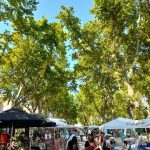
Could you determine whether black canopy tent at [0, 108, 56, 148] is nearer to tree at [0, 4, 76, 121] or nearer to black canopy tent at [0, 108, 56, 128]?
black canopy tent at [0, 108, 56, 128]

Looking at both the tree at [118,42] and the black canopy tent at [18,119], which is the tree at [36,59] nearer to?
the tree at [118,42]

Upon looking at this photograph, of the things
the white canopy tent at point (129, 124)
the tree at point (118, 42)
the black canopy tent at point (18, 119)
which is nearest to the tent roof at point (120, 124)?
the white canopy tent at point (129, 124)

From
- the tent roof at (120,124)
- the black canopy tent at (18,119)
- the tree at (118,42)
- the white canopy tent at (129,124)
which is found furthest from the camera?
the tree at (118,42)

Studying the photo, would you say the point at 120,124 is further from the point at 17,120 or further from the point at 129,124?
the point at 17,120

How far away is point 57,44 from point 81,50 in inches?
112

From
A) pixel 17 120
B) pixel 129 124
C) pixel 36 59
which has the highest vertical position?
pixel 36 59

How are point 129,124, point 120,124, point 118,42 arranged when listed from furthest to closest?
point 118,42, point 120,124, point 129,124

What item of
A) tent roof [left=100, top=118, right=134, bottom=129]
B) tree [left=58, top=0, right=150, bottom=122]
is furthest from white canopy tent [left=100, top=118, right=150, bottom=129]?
tree [left=58, top=0, right=150, bottom=122]

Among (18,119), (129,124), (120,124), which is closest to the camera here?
(18,119)

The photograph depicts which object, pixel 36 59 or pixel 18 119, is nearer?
pixel 18 119

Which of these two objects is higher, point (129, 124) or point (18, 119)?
point (129, 124)

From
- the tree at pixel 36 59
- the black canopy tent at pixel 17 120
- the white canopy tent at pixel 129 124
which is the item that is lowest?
the black canopy tent at pixel 17 120

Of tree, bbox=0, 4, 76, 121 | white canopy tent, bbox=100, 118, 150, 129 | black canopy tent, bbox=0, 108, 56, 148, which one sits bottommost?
black canopy tent, bbox=0, 108, 56, 148

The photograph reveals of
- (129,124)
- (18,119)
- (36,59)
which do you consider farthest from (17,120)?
(36,59)
